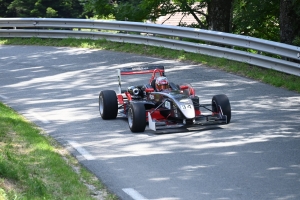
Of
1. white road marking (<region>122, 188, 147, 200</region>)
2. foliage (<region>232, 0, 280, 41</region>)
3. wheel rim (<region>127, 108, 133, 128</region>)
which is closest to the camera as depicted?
white road marking (<region>122, 188, 147, 200</region>)

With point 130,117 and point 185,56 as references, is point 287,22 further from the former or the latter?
point 130,117

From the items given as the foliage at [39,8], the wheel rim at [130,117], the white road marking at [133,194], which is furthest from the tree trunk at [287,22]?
the foliage at [39,8]

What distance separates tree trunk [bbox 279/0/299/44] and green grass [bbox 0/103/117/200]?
7889mm

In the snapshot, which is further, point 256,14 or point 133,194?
point 256,14

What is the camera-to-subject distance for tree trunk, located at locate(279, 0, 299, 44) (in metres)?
16.9

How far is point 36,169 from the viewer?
8797 mm

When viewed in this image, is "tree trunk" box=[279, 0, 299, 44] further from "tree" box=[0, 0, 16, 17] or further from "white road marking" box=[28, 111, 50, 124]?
"tree" box=[0, 0, 16, 17]

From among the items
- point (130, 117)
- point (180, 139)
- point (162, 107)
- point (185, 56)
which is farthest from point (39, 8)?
point (180, 139)

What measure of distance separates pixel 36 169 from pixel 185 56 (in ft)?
34.7

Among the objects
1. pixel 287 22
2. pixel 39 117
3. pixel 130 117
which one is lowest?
pixel 39 117

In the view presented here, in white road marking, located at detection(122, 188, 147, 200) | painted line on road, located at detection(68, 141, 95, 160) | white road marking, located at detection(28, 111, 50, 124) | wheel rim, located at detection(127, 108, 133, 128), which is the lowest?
white road marking, located at detection(28, 111, 50, 124)

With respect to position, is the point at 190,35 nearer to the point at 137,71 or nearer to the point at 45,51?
the point at 45,51

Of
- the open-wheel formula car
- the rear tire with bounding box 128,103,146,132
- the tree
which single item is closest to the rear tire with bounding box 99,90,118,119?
the open-wheel formula car

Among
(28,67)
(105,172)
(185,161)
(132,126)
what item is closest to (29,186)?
(105,172)
